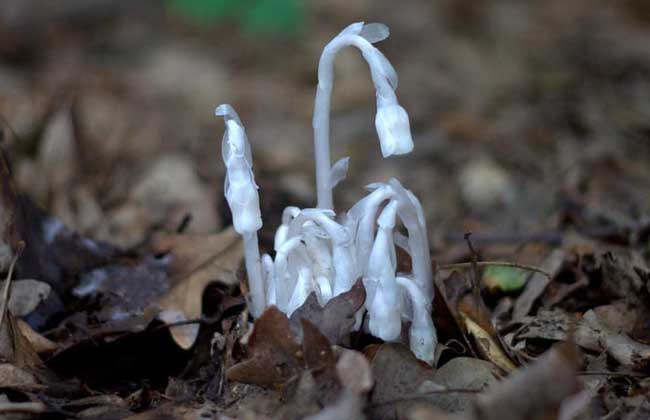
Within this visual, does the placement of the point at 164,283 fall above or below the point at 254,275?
below

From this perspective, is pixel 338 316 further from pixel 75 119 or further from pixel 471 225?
pixel 75 119

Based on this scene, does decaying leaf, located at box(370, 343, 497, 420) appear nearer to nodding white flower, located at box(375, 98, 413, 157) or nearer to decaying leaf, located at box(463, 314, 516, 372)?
decaying leaf, located at box(463, 314, 516, 372)

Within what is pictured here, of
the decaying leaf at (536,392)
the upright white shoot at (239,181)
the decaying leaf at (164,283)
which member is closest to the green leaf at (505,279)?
the decaying leaf at (164,283)

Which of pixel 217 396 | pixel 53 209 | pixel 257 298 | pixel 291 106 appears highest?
pixel 257 298

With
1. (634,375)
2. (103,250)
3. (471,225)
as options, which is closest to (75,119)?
(103,250)

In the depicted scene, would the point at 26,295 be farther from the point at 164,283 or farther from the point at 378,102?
the point at 378,102

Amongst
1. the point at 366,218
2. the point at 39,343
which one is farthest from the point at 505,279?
the point at 39,343

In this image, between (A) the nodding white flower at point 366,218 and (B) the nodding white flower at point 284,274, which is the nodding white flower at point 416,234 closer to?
(A) the nodding white flower at point 366,218

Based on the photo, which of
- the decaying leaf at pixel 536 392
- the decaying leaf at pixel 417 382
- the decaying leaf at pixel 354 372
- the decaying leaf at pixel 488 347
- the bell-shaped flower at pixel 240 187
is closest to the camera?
the decaying leaf at pixel 536 392
